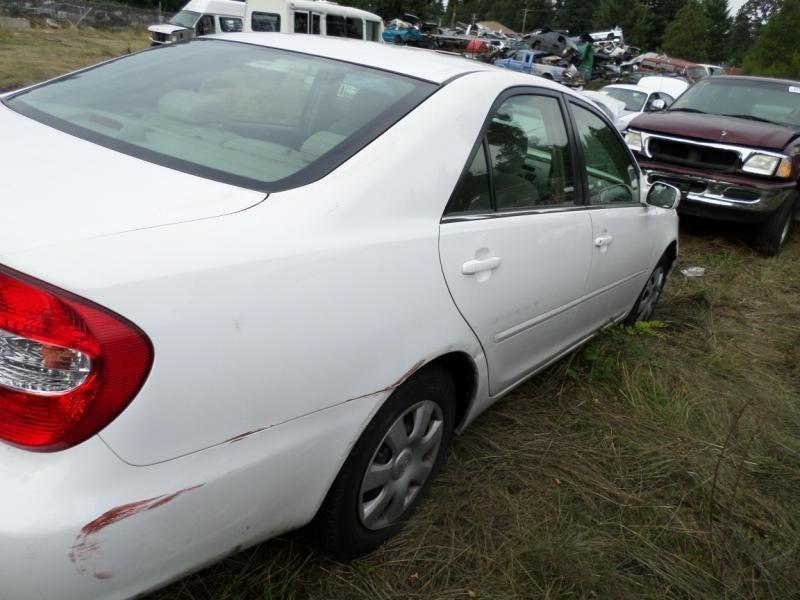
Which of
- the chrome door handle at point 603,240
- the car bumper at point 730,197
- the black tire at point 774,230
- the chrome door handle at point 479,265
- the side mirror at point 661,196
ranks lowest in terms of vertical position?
the black tire at point 774,230

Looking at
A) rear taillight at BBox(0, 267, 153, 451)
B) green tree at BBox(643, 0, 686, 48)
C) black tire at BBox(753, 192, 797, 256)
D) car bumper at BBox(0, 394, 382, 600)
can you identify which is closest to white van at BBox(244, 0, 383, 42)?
black tire at BBox(753, 192, 797, 256)

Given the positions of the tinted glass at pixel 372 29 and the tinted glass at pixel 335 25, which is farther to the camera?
the tinted glass at pixel 372 29

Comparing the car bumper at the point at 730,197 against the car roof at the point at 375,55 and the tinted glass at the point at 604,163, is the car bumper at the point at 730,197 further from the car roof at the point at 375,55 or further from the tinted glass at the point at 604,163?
the car roof at the point at 375,55

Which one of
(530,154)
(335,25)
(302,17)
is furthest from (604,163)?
(335,25)

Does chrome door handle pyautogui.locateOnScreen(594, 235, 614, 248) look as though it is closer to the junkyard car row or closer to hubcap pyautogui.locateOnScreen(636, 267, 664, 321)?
the junkyard car row

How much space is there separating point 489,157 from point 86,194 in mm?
1307

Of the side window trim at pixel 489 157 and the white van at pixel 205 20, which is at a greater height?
the side window trim at pixel 489 157

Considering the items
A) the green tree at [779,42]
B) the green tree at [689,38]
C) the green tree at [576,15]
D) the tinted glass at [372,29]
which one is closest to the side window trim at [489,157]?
the tinted glass at [372,29]

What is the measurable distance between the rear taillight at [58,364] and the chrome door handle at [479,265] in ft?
3.43

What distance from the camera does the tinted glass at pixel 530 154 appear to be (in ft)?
7.79

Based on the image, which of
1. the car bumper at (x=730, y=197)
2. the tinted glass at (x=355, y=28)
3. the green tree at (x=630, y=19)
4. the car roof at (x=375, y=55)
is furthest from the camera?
the green tree at (x=630, y=19)

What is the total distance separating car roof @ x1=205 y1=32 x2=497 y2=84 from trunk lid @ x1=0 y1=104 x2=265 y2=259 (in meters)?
0.93

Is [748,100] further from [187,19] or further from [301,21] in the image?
[187,19]

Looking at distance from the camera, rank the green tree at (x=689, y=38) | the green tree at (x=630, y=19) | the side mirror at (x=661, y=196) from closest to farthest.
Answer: the side mirror at (x=661, y=196)
the green tree at (x=689, y=38)
the green tree at (x=630, y=19)
